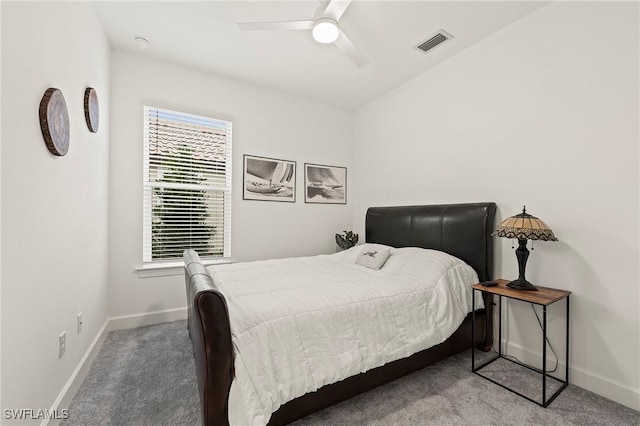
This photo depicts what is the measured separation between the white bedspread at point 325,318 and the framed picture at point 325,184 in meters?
1.63

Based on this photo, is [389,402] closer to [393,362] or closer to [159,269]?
[393,362]

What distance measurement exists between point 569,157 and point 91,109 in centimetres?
357

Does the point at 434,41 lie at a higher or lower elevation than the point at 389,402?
higher

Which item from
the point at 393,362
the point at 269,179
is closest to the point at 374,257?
the point at 393,362

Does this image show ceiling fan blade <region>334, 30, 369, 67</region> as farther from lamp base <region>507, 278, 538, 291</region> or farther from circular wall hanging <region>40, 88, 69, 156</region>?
lamp base <region>507, 278, 538, 291</region>

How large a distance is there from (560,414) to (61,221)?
314 cm

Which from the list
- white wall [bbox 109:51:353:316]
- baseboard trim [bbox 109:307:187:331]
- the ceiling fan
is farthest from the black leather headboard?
baseboard trim [bbox 109:307:187:331]

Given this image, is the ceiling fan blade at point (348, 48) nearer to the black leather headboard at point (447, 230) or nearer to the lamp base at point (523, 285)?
the black leather headboard at point (447, 230)

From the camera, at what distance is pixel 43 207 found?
4.66ft

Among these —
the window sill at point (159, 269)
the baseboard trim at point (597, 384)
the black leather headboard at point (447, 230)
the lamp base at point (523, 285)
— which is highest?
the black leather headboard at point (447, 230)

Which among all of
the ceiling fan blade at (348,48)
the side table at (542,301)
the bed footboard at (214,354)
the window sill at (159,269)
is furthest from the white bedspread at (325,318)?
the ceiling fan blade at (348,48)

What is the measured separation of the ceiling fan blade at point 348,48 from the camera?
7.26 ft

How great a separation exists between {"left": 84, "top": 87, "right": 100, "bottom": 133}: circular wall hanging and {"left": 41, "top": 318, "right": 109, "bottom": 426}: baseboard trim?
170cm

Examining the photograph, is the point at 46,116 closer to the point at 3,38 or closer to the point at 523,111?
the point at 3,38
